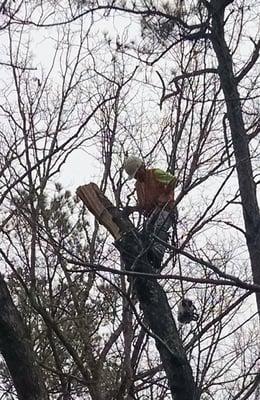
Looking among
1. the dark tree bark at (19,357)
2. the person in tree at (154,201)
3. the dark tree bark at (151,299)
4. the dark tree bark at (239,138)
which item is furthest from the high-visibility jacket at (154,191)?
the dark tree bark at (19,357)

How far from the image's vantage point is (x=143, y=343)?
216 inches

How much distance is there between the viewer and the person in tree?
3885 millimetres

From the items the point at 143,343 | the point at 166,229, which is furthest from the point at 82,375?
the point at 166,229

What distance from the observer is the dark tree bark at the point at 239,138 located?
325 centimetres

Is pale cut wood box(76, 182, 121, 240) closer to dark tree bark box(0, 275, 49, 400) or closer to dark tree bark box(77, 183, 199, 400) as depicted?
dark tree bark box(77, 183, 199, 400)

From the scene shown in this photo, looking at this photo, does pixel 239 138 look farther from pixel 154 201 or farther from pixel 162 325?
pixel 162 325

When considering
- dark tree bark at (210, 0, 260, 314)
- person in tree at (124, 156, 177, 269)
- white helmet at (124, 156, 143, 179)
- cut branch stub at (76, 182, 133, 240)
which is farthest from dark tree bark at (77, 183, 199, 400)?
dark tree bark at (210, 0, 260, 314)

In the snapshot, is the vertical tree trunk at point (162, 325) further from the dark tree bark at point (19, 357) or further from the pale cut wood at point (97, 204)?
the dark tree bark at point (19, 357)

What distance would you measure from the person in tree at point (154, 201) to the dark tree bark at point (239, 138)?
58cm

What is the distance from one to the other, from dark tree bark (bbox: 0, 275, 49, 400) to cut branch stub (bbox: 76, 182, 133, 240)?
1.26 meters

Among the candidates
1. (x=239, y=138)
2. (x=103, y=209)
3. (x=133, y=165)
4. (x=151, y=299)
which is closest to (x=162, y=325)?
(x=151, y=299)

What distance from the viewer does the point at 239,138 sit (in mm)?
3600

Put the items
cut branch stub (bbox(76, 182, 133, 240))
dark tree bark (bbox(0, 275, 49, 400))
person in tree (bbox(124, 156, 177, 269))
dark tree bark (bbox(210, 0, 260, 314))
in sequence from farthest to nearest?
cut branch stub (bbox(76, 182, 133, 240)), person in tree (bbox(124, 156, 177, 269)), dark tree bark (bbox(210, 0, 260, 314)), dark tree bark (bbox(0, 275, 49, 400))

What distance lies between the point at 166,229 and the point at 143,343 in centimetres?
185
